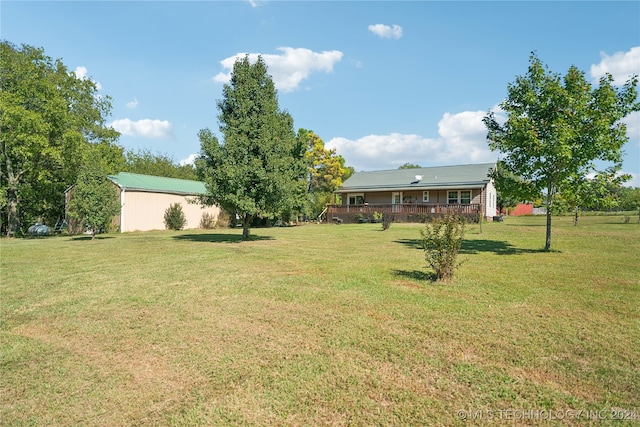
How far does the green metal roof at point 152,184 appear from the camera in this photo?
2571 cm

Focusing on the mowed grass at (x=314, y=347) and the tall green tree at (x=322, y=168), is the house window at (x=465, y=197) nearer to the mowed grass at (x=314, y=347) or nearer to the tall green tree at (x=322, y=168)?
the tall green tree at (x=322, y=168)

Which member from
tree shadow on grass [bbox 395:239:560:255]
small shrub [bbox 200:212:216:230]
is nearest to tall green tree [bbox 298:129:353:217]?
small shrub [bbox 200:212:216:230]

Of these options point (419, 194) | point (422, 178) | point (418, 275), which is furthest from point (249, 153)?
point (422, 178)

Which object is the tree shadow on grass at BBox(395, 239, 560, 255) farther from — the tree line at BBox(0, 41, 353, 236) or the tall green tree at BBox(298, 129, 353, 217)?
the tall green tree at BBox(298, 129, 353, 217)

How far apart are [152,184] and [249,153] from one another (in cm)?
1603

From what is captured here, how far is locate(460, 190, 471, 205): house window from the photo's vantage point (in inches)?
1222

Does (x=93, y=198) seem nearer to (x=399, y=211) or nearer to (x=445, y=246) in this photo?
(x=445, y=246)

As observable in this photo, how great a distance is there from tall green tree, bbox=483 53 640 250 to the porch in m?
13.7

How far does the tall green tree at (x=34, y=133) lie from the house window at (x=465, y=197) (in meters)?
27.7

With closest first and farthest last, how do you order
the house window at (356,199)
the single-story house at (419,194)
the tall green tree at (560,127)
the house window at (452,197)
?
the tall green tree at (560,127)
the single-story house at (419,194)
the house window at (452,197)
the house window at (356,199)

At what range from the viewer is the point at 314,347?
13.9ft

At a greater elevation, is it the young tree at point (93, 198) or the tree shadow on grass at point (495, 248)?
the young tree at point (93, 198)

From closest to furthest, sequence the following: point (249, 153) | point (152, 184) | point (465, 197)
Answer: point (249, 153) < point (152, 184) < point (465, 197)

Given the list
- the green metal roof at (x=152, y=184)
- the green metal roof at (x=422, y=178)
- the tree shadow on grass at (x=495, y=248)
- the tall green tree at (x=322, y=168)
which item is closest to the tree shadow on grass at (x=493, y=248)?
the tree shadow on grass at (x=495, y=248)
